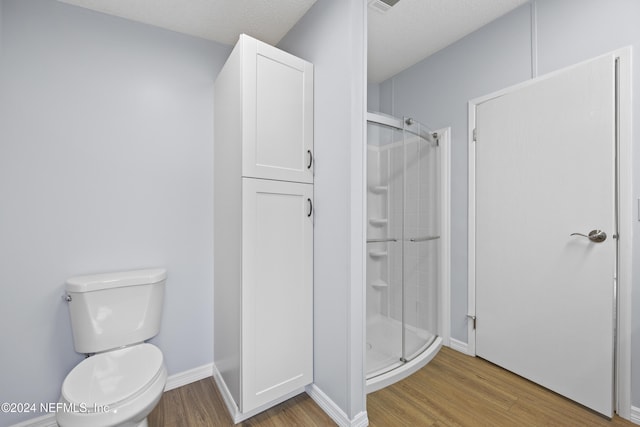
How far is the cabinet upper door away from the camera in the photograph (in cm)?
147

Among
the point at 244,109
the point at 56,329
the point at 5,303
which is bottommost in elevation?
the point at 56,329

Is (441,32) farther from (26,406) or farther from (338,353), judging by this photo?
(26,406)

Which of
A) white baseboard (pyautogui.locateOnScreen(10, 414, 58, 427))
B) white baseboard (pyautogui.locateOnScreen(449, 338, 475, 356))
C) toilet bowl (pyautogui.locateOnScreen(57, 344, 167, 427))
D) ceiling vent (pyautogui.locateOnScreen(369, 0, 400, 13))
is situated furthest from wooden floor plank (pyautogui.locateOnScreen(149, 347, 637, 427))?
ceiling vent (pyautogui.locateOnScreen(369, 0, 400, 13))

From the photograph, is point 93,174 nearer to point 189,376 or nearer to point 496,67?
point 189,376

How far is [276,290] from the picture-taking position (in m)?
1.56

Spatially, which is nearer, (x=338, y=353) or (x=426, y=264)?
(x=338, y=353)

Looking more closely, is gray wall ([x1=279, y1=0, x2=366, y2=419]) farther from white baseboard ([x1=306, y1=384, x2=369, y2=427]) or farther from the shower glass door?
the shower glass door

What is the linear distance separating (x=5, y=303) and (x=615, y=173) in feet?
10.5

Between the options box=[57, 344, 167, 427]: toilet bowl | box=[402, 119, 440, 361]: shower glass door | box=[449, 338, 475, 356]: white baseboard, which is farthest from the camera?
box=[449, 338, 475, 356]: white baseboard

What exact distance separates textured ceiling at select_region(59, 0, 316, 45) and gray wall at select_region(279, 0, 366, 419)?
0.23 metres

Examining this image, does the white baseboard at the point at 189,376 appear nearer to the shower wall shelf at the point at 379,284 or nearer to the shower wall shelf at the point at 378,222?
the shower wall shelf at the point at 379,284

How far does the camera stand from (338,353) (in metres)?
1.52

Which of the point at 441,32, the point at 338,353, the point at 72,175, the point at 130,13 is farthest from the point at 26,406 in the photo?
the point at 441,32

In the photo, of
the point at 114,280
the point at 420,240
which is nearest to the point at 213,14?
the point at 114,280
